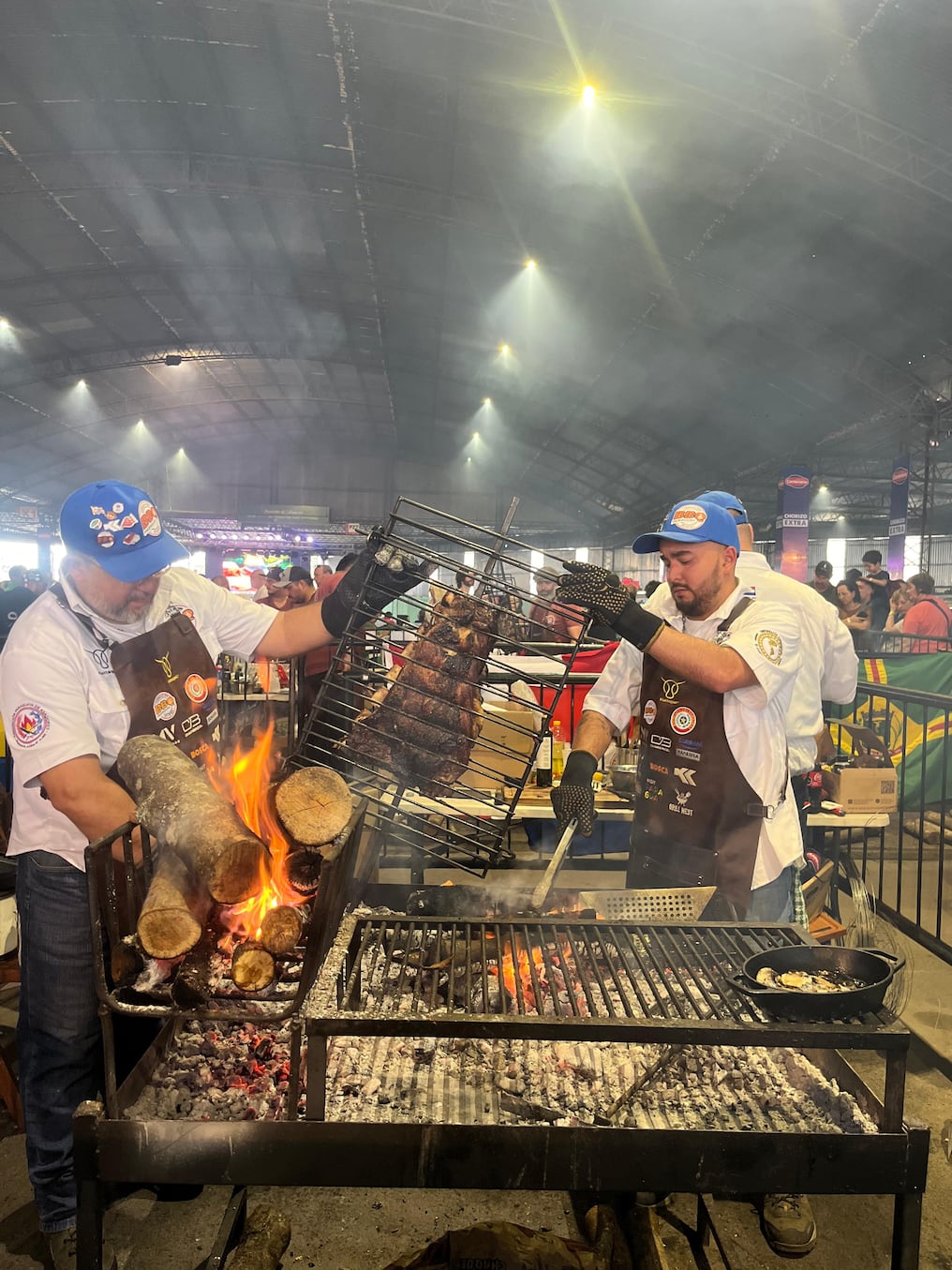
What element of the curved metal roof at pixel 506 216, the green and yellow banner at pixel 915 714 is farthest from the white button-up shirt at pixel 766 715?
the curved metal roof at pixel 506 216

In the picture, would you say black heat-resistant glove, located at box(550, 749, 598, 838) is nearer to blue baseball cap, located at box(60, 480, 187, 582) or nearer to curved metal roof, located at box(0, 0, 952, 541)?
blue baseball cap, located at box(60, 480, 187, 582)

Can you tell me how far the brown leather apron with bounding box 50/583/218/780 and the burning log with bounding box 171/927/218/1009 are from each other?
734 mm

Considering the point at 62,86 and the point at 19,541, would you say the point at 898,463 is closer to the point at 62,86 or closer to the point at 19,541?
the point at 62,86

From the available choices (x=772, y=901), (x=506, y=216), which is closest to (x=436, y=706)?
(x=772, y=901)

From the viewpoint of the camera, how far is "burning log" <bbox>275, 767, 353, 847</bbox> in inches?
88.0

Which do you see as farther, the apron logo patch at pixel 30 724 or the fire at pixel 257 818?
the apron logo patch at pixel 30 724

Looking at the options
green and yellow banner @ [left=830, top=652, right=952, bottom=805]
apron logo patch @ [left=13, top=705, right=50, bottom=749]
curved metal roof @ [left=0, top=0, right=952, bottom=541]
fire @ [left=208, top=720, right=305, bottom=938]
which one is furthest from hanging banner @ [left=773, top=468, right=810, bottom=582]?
apron logo patch @ [left=13, top=705, right=50, bottom=749]

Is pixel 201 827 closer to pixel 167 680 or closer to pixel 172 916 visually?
pixel 172 916

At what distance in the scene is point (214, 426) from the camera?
32.2 m

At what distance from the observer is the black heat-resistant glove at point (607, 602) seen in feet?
8.21

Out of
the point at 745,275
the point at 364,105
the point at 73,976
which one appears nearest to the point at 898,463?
the point at 745,275

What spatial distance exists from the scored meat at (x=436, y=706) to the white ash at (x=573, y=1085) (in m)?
0.85

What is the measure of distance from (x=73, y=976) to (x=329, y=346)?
2365 centimetres

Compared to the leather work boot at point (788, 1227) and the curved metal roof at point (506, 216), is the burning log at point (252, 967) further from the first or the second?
the curved metal roof at point (506, 216)
